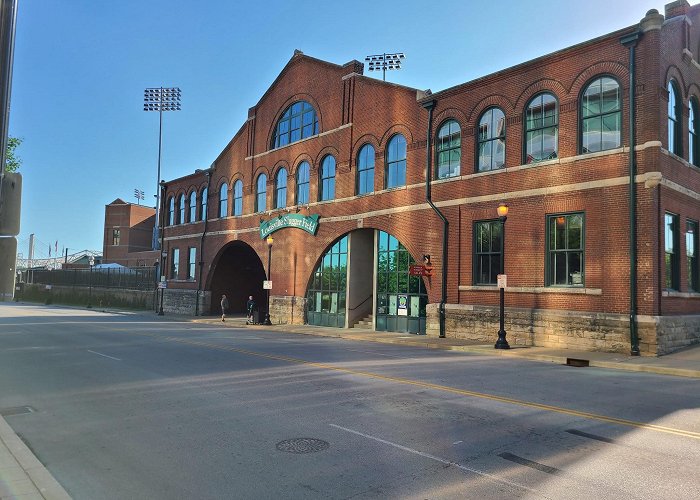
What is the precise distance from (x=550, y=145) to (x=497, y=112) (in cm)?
291

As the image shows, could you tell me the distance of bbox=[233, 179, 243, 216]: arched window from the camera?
37981 mm

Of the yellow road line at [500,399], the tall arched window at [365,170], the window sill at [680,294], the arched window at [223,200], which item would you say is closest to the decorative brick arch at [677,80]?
the window sill at [680,294]

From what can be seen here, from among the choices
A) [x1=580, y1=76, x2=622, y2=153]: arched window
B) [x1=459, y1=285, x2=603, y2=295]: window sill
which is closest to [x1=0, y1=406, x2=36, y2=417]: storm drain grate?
[x1=459, y1=285, x2=603, y2=295]: window sill

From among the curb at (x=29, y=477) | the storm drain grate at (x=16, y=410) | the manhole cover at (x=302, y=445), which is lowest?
the storm drain grate at (x=16, y=410)

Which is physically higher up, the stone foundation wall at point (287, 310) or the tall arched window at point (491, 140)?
the tall arched window at point (491, 140)

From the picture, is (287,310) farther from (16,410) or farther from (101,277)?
(101,277)

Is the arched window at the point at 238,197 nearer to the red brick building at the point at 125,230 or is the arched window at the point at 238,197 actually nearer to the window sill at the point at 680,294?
the window sill at the point at 680,294

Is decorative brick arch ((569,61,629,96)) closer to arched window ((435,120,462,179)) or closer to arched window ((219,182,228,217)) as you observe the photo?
arched window ((435,120,462,179))

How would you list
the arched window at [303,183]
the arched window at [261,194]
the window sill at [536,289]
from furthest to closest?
the arched window at [261,194] < the arched window at [303,183] < the window sill at [536,289]

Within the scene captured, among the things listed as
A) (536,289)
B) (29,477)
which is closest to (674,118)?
(536,289)

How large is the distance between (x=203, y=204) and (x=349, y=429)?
122 ft

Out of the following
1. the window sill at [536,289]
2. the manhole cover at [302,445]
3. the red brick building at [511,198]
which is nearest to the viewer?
the manhole cover at [302,445]

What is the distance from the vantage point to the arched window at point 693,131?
19516mm

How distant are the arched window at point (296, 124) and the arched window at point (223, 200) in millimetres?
6400
